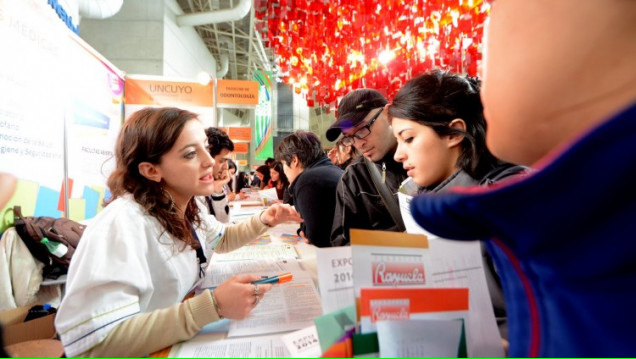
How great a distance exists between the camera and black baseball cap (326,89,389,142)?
1.87 metres

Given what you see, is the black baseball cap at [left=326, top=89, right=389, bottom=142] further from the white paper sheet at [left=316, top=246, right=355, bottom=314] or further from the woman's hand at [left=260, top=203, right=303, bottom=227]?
the white paper sheet at [left=316, top=246, right=355, bottom=314]

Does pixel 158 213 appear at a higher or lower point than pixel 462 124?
lower

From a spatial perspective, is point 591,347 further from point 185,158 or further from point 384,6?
point 384,6

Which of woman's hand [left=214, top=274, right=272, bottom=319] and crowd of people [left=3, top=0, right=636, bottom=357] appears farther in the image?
woman's hand [left=214, top=274, right=272, bottom=319]

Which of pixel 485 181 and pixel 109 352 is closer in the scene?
pixel 109 352

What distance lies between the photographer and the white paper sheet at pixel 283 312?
851 mm

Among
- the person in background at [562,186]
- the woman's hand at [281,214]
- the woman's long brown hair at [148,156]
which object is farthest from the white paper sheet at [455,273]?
the woman's hand at [281,214]

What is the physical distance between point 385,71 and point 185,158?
444cm

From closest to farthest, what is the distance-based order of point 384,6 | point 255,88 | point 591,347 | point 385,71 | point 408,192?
point 591,347, point 408,192, point 384,6, point 385,71, point 255,88

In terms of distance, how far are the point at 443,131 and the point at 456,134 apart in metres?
0.05

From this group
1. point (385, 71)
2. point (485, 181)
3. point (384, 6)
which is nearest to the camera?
point (485, 181)

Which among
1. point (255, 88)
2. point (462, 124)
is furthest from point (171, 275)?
point (255, 88)

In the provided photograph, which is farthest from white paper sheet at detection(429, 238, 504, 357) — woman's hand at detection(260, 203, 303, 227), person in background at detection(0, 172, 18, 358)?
woman's hand at detection(260, 203, 303, 227)

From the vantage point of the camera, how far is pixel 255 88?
567cm
